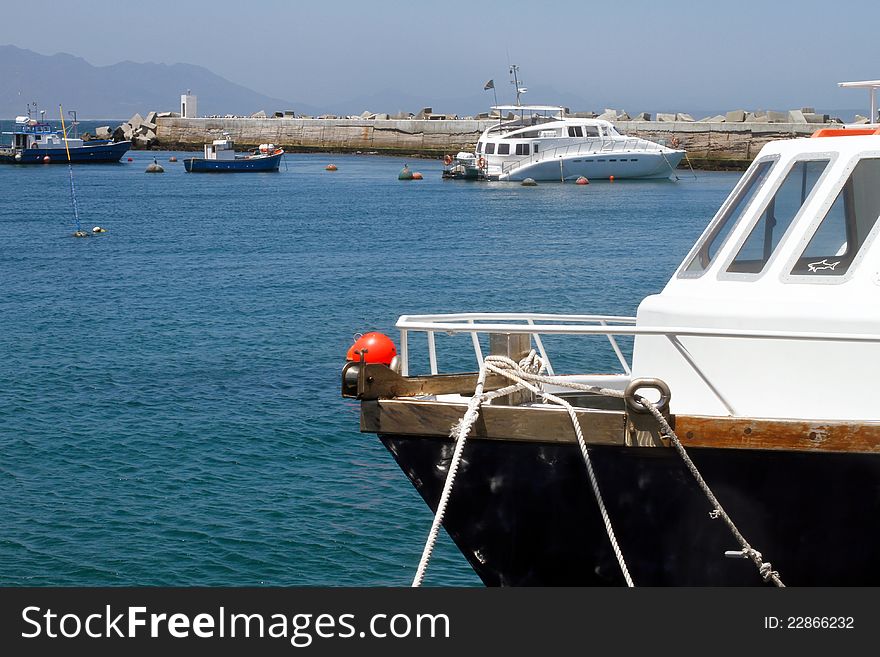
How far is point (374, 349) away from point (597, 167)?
6378 cm

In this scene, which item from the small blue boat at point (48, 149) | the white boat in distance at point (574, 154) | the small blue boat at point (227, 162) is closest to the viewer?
the white boat in distance at point (574, 154)

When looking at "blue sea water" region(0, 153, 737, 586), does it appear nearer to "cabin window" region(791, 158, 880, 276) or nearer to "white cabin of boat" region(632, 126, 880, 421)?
"white cabin of boat" region(632, 126, 880, 421)

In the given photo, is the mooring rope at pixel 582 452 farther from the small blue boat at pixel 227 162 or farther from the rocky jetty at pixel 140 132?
the rocky jetty at pixel 140 132

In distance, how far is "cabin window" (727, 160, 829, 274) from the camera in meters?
7.10

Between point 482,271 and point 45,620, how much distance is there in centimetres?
2681

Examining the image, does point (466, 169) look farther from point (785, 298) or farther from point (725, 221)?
point (785, 298)

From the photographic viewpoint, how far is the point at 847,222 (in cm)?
694

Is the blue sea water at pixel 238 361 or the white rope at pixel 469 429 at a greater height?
the white rope at pixel 469 429

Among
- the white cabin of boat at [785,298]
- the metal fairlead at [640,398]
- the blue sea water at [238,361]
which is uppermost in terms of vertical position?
the white cabin of boat at [785,298]

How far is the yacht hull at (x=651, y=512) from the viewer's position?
641cm

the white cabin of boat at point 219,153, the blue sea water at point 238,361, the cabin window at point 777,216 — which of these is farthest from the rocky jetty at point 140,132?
the cabin window at point 777,216

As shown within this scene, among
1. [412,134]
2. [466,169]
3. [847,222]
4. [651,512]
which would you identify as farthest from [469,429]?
[412,134]

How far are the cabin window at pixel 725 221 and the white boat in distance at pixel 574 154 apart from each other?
61.5 meters

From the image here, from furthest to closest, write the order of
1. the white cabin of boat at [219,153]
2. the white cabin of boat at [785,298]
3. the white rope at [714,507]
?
1. the white cabin of boat at [219,153]
2. the white cabin of boat at [785,298]
3. the white rope at [714,507]
